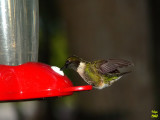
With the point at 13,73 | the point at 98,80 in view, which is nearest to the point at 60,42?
the point at 98,80

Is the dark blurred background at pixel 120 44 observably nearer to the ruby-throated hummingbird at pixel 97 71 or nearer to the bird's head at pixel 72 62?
the ruby-throated hummingbird at pixel 97 71

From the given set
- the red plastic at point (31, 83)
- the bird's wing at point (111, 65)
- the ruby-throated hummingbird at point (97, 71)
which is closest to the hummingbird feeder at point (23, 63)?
the red plastic at point (31, 83)

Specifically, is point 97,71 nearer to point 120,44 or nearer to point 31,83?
point 120,44

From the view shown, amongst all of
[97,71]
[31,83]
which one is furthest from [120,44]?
[31,83]

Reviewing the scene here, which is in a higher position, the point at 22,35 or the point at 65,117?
the point at 22,35

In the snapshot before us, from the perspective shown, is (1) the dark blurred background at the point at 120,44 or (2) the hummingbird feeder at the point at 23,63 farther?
(1) the dark blurred background at the point at 120,44

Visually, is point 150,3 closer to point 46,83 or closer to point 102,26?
point 102,26

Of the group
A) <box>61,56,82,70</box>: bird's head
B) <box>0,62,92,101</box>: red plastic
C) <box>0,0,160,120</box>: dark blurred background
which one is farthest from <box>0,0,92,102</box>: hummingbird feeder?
<box>0,0,160,120</box>: dark blurred background
